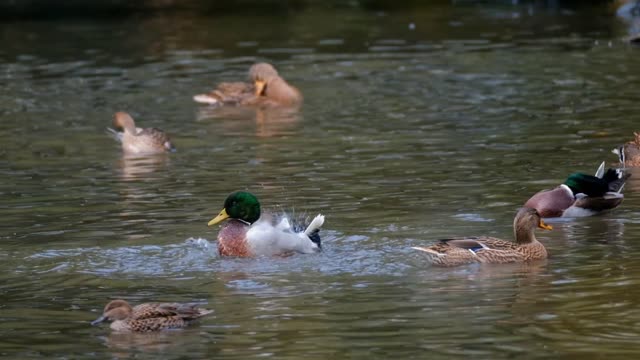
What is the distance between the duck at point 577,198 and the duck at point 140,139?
6687 mm

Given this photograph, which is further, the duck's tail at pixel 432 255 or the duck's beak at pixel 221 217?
the duck's beak at pixel 221 217

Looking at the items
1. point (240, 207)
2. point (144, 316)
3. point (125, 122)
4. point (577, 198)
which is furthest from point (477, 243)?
point (125, 122)

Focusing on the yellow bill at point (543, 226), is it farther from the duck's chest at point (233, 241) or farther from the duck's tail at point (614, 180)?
the duck's chest at point (233, 241)

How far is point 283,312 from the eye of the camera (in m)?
12.1

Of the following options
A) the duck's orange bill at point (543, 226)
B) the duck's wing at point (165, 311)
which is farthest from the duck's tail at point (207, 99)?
the duck's wing at point (165, 311)

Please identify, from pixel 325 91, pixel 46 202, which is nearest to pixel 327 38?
pixel 325 91

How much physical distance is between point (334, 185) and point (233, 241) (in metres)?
3.76

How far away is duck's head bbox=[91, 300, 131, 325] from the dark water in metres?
0.13

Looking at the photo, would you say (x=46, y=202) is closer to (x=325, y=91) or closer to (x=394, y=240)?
(x=394, y=240)

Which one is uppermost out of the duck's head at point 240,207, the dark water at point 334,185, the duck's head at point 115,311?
the duck's head at point 240,207

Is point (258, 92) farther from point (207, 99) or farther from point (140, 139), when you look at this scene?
point (140, 139)

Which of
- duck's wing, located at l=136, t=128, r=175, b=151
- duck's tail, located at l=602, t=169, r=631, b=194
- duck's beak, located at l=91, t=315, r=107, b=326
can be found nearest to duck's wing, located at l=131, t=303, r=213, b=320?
duck's beak, located at l=91, t=315, r=107, b=326

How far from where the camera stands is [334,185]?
1805cm

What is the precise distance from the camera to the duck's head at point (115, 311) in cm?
1162
